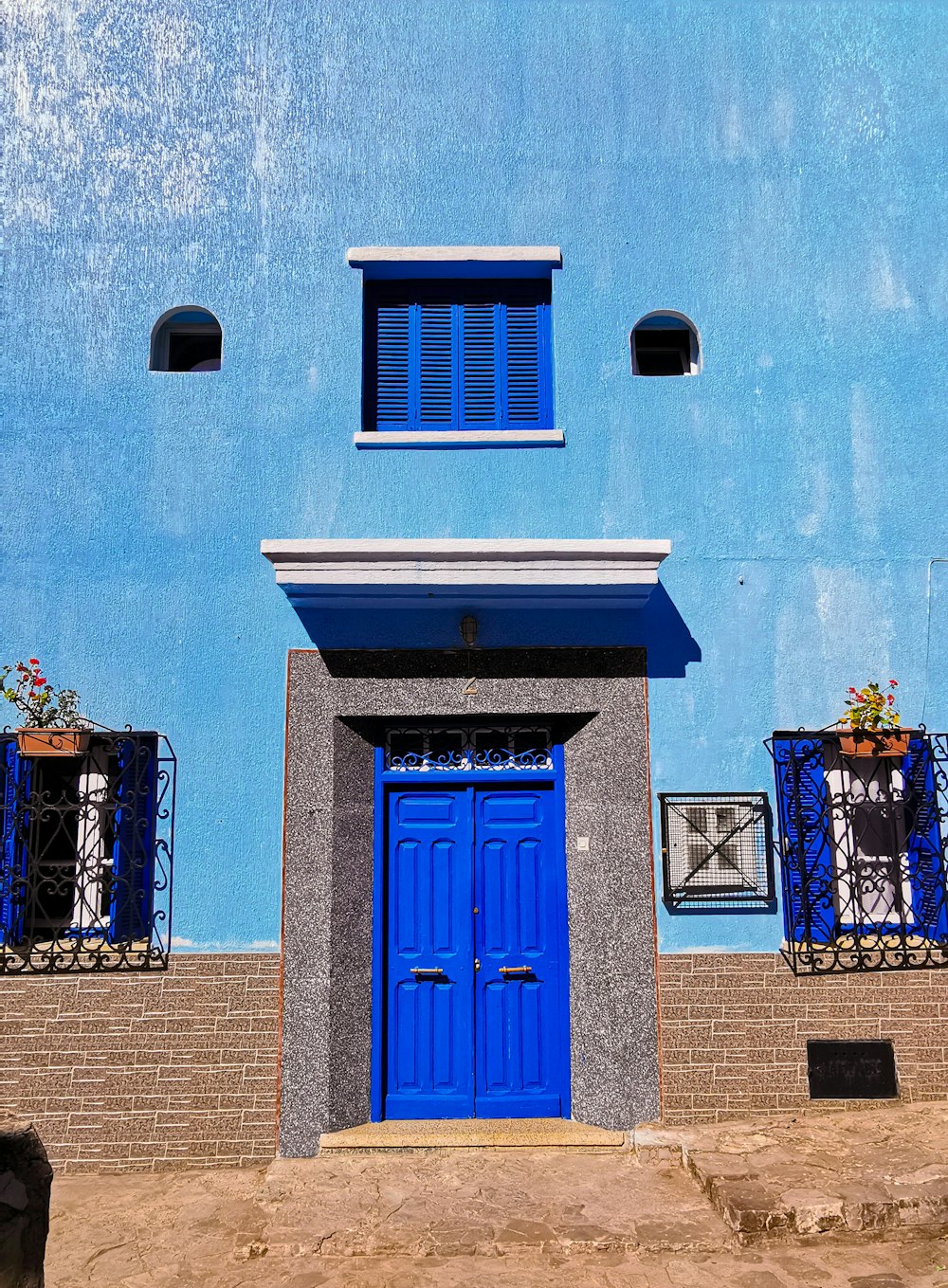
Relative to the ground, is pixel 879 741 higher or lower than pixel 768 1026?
higher

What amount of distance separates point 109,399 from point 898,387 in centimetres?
537

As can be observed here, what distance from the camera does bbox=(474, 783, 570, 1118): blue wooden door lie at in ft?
20.6

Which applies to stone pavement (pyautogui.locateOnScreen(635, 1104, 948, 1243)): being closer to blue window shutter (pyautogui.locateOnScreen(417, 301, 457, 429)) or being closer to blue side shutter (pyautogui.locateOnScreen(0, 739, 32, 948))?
blue side shutter (pyautogui.locateOnScreen(0, 739, 32, 948))

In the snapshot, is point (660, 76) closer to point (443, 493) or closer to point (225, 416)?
point (443, 493)

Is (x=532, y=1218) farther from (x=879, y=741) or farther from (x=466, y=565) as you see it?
(x=466, y=565)

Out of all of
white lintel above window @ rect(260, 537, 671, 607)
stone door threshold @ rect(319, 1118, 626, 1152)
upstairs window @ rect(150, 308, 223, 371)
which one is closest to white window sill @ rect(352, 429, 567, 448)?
white lintel above window @ rect(260, 537, 671, 607)

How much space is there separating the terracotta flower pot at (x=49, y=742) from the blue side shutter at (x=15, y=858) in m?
0.17

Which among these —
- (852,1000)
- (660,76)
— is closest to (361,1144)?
(852,1000)

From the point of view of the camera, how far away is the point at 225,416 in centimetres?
641

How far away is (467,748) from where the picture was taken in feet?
21.5

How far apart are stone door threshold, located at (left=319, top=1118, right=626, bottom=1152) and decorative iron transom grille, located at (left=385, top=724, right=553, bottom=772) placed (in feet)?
7.37

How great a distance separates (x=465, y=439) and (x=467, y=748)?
6.83 feet

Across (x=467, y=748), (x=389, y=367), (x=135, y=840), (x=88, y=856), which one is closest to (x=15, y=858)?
(x=88, y=856)

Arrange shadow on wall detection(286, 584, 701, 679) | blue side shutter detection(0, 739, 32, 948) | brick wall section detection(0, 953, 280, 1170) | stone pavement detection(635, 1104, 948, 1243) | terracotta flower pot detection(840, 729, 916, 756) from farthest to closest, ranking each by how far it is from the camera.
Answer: shadow on wall detection(286, 584, 701, 679) < terracotta flower pot detection(840, 729, 916, 756) < blue side shutter detection(0, 739, 32, 948) < brick wall section detection(0, 953, 280, 1170) < stone pavement detection(635, 1104, 948, 1243)
